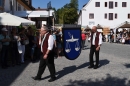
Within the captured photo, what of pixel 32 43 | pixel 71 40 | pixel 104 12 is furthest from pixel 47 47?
pixel 104 12

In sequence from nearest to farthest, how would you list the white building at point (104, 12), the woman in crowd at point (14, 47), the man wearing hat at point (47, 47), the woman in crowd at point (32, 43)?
1. the man wearing hat at point (47, 47)
2. the woman in crowd at point (14, 47)
3. the woman in crowd at point (32, 43)
4. the white building at point (104, 12)

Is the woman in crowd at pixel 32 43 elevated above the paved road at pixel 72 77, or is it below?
above

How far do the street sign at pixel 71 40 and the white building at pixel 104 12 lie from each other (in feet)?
145

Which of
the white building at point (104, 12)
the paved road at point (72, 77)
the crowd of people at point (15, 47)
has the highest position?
the white building at point (104, 12)

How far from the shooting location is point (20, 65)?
10078 mm

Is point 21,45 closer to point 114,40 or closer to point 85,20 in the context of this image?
point 114,40

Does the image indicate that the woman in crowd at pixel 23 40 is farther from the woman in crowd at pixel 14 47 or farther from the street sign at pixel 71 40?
the street sign at pixel 71 40

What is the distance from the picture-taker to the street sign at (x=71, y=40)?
7.92 metres

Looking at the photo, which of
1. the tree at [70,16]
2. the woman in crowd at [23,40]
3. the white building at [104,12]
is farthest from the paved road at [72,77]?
the tree at [70,16]

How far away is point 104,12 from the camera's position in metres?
52.5

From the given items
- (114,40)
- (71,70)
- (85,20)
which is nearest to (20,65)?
(71,70)

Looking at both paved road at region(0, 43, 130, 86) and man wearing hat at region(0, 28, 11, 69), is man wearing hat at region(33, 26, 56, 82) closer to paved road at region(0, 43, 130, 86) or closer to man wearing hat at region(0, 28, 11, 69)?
paved road at region(0, 43, 130, 86)

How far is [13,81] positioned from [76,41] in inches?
104

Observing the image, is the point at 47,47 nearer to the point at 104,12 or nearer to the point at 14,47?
the point at 14,47
